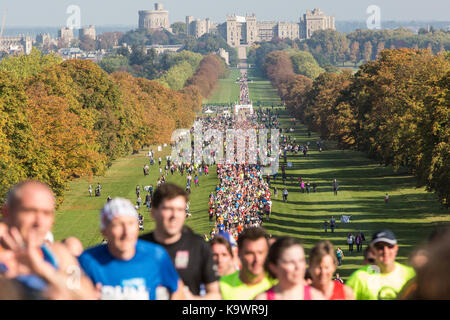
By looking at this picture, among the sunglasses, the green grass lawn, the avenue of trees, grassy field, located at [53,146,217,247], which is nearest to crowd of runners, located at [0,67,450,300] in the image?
the sunglasses

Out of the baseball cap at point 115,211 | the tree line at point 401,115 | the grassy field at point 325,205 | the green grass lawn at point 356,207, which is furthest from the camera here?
the tree line at point 401,115

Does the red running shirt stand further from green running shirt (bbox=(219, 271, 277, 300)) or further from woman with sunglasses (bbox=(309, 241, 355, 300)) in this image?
green running shirt (bbox=(219, 271, 277, 300))

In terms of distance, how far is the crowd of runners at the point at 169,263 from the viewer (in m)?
7.44

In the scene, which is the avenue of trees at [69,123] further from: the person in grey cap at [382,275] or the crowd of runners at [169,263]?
the person in grey cap at [382,275]

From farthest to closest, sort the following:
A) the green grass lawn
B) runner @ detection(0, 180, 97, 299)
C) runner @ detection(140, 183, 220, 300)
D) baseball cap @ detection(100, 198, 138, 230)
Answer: the green grass lawn → runner @ detection(140, 183, 220, 300) → baseball cap @ detection(100, 198, 138, 230) → runner @ detection(0, 180, 97, 299)

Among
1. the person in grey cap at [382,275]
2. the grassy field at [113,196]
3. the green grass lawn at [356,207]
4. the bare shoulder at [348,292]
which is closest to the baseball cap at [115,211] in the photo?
the bare shoulder at [348,292]

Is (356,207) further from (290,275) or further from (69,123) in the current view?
(290,275)

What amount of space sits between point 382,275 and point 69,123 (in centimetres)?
6167

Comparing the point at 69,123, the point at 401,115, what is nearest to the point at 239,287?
the point at 69,123

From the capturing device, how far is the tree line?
56375mm

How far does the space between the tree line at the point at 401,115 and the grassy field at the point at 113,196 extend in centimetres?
1353

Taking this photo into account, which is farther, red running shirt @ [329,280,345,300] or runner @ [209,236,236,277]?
runner @ [209,236,236,277]

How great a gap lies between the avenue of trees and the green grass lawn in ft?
49.1
